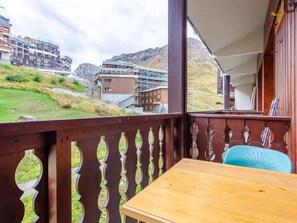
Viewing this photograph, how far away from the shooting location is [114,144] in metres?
1.09

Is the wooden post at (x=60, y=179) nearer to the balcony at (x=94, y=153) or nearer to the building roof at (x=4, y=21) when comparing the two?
the balcony at (x=94, y=153)

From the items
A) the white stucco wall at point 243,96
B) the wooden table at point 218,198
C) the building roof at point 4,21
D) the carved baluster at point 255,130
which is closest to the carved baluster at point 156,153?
the wooden table at point 218,198

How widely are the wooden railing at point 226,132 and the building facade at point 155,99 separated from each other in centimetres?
36

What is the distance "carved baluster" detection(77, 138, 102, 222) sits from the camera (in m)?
0.88

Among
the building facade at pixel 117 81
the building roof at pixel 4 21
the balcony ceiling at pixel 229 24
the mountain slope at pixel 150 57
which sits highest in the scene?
the balcony ceiling at pixel 229 24

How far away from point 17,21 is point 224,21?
3.71m

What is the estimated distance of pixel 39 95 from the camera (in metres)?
0.67

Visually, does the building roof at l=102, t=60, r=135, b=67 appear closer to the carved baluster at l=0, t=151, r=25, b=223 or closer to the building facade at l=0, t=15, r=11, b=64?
the building facade at l=0, t=15, r=11, b=64

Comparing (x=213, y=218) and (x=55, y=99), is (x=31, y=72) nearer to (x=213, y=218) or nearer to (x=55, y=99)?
(x=55, y=99)

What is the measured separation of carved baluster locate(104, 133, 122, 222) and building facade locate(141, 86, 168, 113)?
0.36 meters

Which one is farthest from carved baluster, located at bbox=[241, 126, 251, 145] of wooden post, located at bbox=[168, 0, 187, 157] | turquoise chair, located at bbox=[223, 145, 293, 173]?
turquoise chair, located at bbox=[223, 145, 293, 173]

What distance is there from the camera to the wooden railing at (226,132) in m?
1.71

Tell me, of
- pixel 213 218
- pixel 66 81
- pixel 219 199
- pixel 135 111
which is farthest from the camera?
pixel 135 111

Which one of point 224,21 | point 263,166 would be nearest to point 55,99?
point 263,166
